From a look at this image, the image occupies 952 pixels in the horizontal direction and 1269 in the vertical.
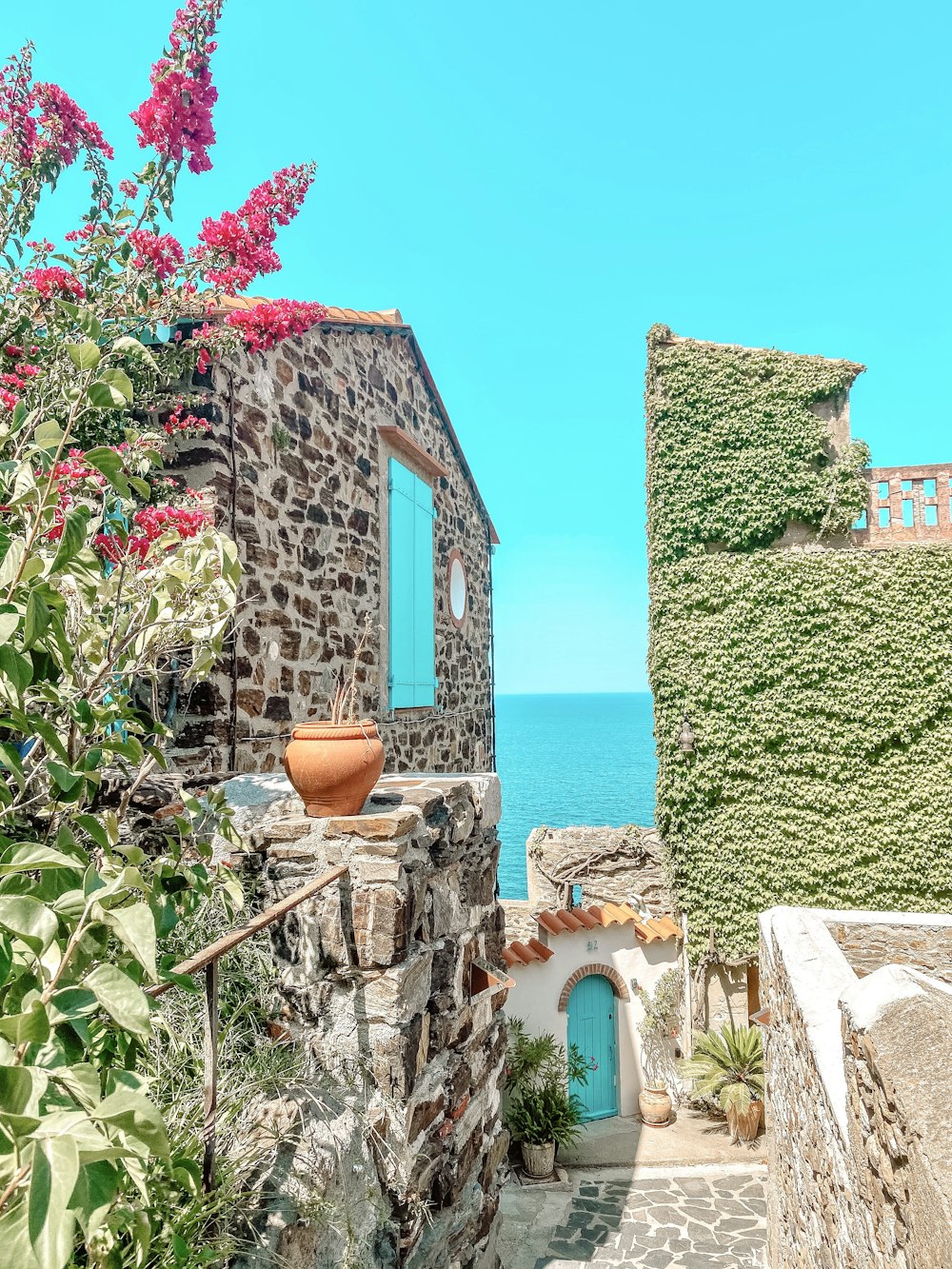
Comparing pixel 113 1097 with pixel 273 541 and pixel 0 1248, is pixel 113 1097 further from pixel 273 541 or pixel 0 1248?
pixel 273 541

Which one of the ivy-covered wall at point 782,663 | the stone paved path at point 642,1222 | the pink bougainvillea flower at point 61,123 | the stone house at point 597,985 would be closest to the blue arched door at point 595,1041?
the stone house at point 597,985

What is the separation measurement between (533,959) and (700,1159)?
2563mm

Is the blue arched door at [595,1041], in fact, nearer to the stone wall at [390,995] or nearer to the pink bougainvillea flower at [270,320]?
the stone wall at [390,995]

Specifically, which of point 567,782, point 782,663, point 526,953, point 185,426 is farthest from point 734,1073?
point 567,782

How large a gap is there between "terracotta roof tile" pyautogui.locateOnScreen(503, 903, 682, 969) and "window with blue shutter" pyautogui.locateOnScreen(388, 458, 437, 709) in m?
3.66

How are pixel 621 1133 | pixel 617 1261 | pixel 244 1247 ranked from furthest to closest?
pixel 621 1133 → pixel 617 1261 → pixel 244 1247

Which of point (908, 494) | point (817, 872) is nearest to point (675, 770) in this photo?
point (817, 872)

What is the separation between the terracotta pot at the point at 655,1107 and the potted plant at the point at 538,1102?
104cm

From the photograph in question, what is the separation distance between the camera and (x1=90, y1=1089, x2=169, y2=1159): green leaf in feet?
2.55

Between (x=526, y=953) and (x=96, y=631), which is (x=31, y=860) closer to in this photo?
(x=96, y=631)

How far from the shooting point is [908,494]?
9.58 meters

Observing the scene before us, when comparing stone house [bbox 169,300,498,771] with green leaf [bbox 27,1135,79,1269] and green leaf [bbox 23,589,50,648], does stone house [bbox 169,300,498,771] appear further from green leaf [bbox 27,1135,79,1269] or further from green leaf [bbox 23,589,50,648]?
green leaf [bbox 27,1135,79,1269]

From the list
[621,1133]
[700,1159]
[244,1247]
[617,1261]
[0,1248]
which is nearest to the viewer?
[0,1248]

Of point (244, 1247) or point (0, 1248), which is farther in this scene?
point (244, 1247)
